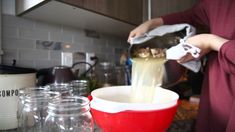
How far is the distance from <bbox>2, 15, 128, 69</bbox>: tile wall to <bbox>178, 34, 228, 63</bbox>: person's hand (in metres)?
0.71

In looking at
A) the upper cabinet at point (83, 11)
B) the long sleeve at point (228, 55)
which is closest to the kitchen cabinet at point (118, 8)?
the upper cabinet at point (83, 11)

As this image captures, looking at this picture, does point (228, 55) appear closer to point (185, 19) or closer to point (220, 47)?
point (220, 47)

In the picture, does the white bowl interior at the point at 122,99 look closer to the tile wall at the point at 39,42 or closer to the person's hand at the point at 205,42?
the person's hand at the point at 205,42

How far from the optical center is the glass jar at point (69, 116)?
1.49 ft

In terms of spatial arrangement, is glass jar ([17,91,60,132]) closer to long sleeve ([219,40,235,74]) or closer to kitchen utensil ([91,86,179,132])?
kitchen utensil ([91,86,179,132])

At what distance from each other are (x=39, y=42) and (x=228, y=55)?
0.87 m

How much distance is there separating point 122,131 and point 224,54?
37 cm

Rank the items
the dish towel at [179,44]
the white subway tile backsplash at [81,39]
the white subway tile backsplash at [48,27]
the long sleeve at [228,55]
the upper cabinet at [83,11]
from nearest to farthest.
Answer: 1. the long sleeve at [228,55]
2. the dish towel at [179,44]
3. the upper cabinet at [83,11]
4. the white subway tile backsplash at [48,27]
5. the white subway tile backsplash at [81,39]

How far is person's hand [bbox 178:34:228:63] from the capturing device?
26.5 inches

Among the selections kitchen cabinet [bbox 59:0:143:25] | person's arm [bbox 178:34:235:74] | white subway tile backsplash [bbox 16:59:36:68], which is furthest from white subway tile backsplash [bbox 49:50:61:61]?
person's arm [bbox 178:34:235:74]

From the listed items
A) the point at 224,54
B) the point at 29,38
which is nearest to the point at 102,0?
the point at 29,38

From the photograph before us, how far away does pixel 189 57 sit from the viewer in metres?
0.74

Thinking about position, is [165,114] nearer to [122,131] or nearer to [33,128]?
[122,131]

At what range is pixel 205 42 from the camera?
709 millimetres
